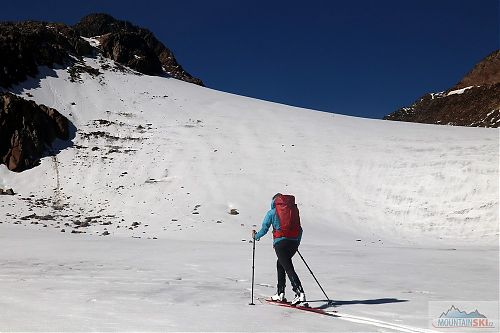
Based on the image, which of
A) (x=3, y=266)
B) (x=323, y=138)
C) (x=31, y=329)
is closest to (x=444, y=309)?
(x=31, y=329)

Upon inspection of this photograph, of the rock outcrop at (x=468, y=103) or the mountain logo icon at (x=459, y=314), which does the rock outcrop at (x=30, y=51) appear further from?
the rock outcrop at (x=468, y=103)

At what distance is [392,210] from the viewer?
2188cm

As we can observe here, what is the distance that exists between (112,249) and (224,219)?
7.99 meters

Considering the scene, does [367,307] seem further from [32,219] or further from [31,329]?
[32,219]

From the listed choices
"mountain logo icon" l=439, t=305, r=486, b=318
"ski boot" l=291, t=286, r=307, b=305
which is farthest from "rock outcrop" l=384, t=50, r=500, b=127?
"ski boot" l=291, t=286, r=307, b=305

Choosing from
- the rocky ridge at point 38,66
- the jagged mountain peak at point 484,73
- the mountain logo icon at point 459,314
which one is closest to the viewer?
the mountain logo icon at point 459,314

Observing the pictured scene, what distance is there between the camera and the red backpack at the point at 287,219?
22.5ft

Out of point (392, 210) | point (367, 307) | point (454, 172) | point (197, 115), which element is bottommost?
point (367, 307)

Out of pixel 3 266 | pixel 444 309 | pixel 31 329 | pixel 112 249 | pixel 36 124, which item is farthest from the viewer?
pixel 36 124

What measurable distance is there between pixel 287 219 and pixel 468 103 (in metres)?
136

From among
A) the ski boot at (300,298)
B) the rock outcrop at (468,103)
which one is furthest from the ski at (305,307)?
the rock outcrop at (468,103)

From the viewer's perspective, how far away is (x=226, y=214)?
2233 cm

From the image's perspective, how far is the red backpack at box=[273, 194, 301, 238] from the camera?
6855 mm

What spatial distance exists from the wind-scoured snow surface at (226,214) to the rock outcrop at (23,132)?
1.11m
